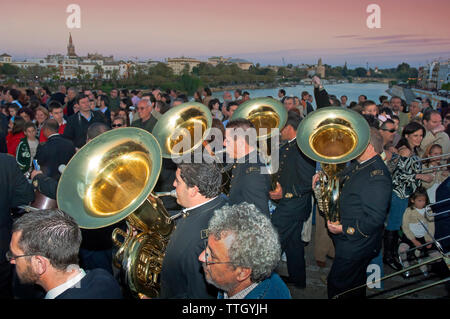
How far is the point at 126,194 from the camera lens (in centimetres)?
280

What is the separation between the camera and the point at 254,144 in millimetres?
3451

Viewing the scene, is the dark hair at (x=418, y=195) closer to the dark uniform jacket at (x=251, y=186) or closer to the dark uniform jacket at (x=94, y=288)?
the dark uniform jacket at (x=251, y=186)

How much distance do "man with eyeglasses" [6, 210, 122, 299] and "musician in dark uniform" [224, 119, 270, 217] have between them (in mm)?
1540

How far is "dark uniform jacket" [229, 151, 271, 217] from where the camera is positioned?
3102 millimetres

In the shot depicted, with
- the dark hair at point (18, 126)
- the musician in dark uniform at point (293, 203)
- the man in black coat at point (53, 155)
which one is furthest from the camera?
the dark hair at point (18, 126)

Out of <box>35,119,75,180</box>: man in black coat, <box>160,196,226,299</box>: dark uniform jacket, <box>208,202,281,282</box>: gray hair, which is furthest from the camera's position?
<box>35,119,75,180</box>: man in black coat

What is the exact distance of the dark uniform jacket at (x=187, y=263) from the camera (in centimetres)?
230

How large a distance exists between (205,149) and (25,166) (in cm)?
312

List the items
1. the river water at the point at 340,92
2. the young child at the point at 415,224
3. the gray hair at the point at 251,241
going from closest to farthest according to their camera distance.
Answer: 1. the gray hair at the point at 251,241
2. the young child at the point at 415,224
3. the river water at the point at 340,92

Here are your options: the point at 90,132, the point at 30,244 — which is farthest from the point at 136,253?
the point at 90,132

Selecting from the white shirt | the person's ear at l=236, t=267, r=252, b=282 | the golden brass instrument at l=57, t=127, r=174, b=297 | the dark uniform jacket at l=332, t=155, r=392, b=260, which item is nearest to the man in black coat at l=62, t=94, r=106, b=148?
the golden brass instrument at l=57, t=127, r=174, b=297

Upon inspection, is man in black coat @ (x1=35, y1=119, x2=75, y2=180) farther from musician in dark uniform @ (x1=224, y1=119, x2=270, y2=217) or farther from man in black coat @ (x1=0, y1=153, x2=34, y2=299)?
musician in dark uniform @ (x1=224, y1=119, x2=270, y2=217)

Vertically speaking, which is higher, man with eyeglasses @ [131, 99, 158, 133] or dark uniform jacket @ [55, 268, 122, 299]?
man with eyeglasses @ [131, 99, 158, 133]

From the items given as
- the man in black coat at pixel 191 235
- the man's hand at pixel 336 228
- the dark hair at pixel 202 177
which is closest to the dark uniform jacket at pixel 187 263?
the man in black coat at pixel 191 235
